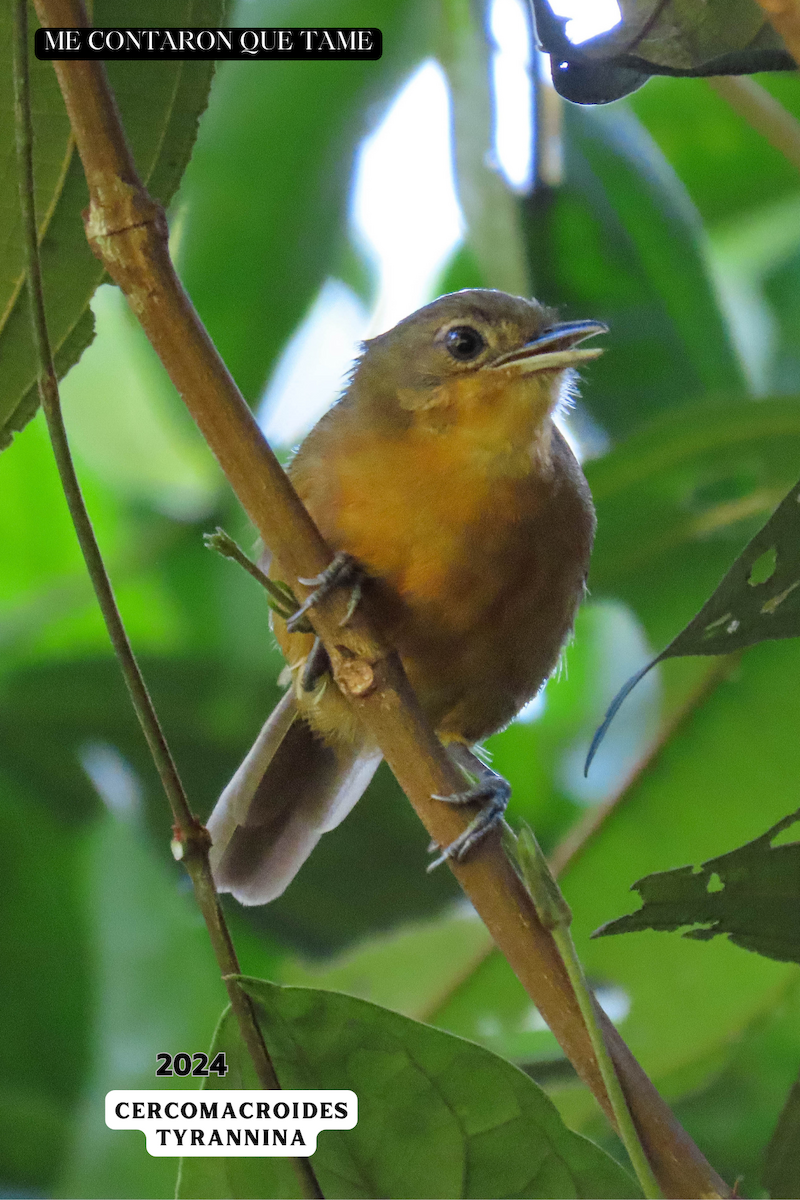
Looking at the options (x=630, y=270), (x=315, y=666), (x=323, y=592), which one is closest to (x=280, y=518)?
(x=323, y=592)

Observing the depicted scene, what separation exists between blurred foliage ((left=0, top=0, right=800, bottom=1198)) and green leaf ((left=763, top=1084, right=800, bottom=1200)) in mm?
350

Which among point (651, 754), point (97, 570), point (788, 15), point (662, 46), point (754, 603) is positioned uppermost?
point (662, 46)

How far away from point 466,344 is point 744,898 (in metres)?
0.82

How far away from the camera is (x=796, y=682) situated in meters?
1.43

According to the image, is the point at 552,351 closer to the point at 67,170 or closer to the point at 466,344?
the point at 466,344

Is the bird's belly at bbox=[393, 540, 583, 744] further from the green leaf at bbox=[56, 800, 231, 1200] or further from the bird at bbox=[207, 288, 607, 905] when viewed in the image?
the green leaf at bbox=[56, 800, 231, 1200]

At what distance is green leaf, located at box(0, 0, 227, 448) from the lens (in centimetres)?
98

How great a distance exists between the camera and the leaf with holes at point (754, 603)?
85 centimetres

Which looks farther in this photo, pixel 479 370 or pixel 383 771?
pixel 383 771

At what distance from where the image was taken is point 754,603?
87cm

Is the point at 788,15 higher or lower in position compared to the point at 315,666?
higher

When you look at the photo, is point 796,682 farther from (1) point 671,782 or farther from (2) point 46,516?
(2) point 46,516

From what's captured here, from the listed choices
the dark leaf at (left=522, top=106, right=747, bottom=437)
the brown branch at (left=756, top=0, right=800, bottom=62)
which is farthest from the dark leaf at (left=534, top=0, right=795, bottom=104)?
the dark leaf at (left=522, top=106, right=747, bottom=437)

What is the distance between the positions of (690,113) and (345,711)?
94cm
